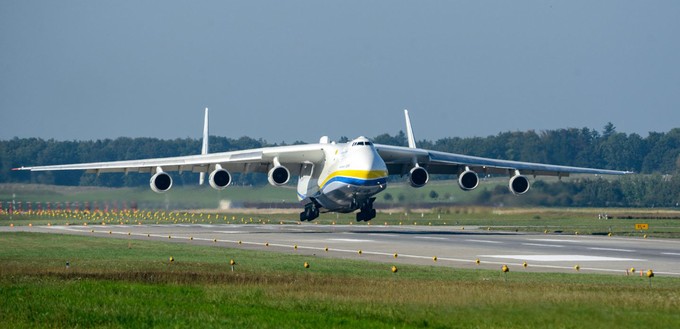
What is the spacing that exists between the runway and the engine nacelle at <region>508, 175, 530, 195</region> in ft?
7.67

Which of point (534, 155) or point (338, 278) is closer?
point (338, 278)

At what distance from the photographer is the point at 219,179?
48906 millimetres

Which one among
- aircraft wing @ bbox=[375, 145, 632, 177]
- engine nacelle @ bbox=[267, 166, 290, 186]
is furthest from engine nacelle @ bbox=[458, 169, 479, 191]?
engine nacelle @ bbox=[267, 166, 290, 186]

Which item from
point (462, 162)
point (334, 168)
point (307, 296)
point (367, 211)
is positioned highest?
point (462, 162)

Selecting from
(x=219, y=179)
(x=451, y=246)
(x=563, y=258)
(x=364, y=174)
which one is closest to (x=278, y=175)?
(x=219, y=179)

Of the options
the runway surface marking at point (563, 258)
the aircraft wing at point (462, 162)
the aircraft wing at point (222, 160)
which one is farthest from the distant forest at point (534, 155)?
the runway surface marking at point (563, 258)

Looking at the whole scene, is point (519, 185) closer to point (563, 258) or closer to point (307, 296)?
point (563, 258)

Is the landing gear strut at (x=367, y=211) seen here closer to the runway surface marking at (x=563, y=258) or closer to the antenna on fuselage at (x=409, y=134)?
the antenna on fuselage at (x=409, y=134)

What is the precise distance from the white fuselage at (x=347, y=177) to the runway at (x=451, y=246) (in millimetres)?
1567

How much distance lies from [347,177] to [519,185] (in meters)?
8.69

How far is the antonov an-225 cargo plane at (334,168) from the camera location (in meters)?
46.6

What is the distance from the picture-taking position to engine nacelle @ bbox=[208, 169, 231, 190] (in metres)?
48.8

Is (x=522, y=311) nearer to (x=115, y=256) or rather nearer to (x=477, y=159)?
(x=115, y=256)

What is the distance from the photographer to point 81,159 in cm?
8675
